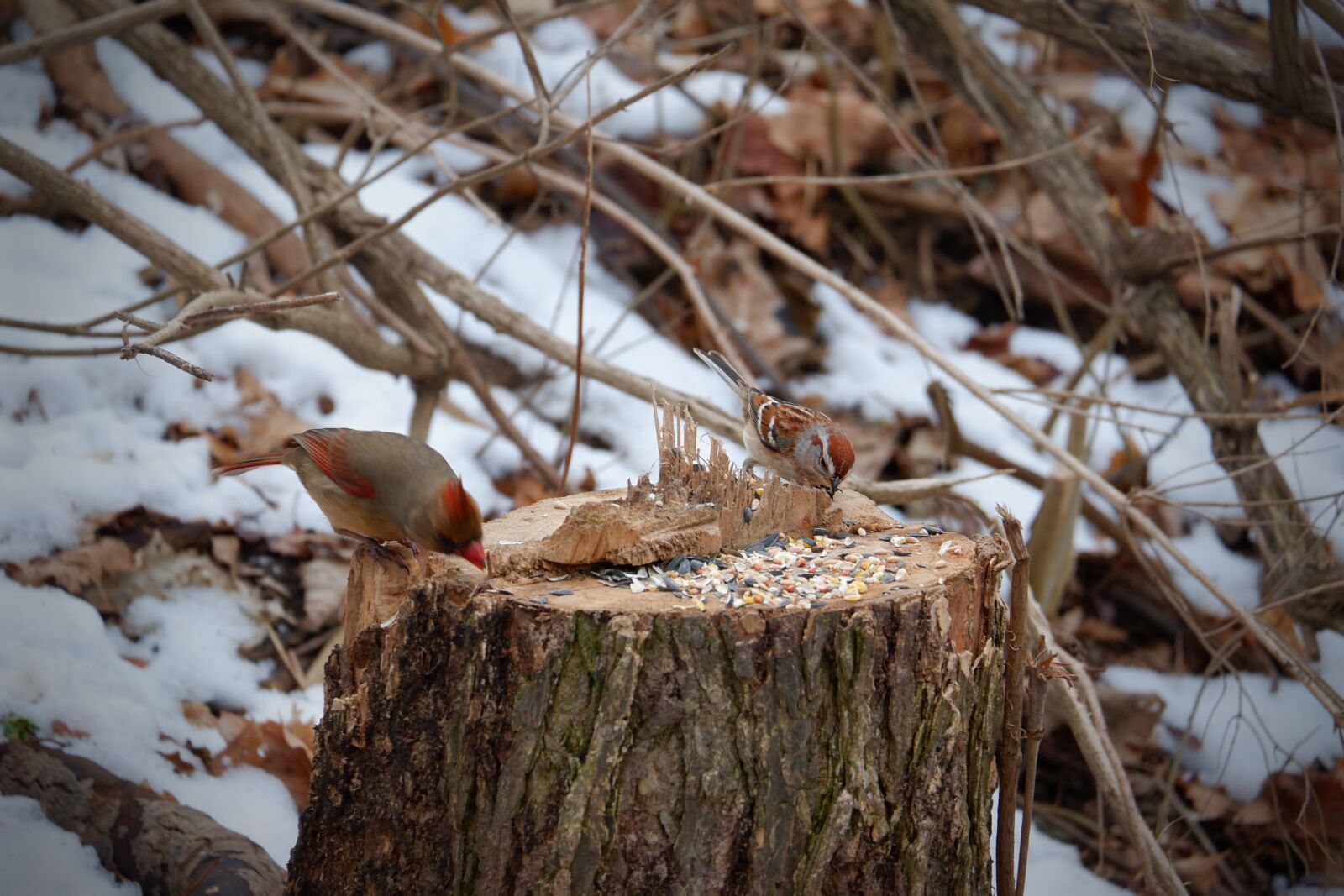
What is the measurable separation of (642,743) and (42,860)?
1.79m

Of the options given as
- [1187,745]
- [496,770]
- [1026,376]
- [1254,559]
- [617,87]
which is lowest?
[496,770]

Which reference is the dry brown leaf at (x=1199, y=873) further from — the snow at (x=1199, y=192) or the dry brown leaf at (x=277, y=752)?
the snow at (x=1199, y=192)

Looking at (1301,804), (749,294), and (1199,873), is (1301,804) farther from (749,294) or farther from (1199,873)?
(749,294)

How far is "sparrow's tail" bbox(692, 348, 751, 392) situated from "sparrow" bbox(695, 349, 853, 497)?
0.07m

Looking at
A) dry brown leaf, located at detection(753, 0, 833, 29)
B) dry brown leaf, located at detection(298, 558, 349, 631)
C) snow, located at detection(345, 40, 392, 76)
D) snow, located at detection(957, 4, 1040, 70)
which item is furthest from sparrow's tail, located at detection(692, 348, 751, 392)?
snow, located at detection(957, 4, 1040, 70)

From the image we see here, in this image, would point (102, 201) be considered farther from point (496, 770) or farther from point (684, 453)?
point (496, 770)

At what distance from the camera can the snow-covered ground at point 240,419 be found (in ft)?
11.5

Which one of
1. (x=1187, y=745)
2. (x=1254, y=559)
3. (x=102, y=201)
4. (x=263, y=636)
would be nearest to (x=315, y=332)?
(x=102, y=201)

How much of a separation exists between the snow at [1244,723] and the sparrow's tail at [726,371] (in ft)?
6.99

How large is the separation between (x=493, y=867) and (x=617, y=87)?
5240 millimetres

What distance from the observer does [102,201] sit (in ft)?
12.8

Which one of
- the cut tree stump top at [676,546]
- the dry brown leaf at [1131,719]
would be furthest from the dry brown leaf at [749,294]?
the cut tree stump top at [676,546]

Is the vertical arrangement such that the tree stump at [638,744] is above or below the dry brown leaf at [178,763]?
above

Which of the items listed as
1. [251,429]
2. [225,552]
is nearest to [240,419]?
[251,429]
